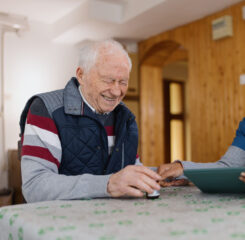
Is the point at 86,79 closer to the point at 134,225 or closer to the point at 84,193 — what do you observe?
the point at 84,193

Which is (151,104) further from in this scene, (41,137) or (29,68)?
(41,137)

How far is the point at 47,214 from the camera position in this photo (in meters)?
0.86

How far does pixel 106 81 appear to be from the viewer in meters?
1.48

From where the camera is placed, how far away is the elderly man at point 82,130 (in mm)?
1194

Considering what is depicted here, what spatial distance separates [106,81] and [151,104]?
449 centimetres

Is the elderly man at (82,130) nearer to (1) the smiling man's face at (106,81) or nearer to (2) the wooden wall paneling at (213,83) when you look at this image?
(1) the smiling man's face at (106,81)

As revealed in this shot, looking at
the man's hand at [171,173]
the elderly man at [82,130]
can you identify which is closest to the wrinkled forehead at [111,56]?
the elderly man at [82,130]

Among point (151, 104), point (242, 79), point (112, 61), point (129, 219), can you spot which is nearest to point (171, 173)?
point (112, 61)

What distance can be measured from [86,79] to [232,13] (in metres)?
3.18

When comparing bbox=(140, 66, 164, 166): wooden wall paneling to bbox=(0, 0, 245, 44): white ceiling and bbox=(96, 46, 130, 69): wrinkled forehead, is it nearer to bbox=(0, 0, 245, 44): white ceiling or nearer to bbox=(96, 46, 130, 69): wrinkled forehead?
bbox=(0, 0, 245, 44): white ceiling

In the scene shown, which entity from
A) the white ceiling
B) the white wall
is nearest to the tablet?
the white ceiling

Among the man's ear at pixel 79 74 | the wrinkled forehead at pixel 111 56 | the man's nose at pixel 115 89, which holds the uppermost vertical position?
the wrinkled forehead at pixel 111 56

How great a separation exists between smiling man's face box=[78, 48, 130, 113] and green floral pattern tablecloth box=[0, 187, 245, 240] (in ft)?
1.79

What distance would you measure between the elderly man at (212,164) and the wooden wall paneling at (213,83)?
2.45 meters
